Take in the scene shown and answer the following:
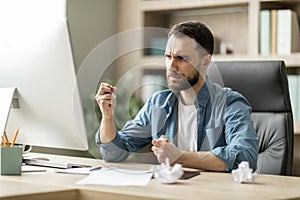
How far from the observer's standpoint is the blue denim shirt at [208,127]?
6.40 ft

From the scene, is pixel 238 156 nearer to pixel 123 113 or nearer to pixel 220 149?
pixel 220 149

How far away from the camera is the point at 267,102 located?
233cm

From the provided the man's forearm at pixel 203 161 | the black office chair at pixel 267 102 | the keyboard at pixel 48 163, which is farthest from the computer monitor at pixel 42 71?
the black office chair at pixel 267 102

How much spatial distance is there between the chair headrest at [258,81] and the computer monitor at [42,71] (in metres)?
0.69

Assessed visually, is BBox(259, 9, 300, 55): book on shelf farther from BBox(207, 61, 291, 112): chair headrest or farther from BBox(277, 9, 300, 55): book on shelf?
BBox(207, 61, 291, 112): chair headrest

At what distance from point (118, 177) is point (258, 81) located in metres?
0.87

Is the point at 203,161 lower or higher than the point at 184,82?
lower

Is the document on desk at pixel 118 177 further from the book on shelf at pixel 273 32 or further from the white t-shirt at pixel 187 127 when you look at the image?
the book on shelf at pixel 273 32

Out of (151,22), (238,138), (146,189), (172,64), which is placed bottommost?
(146,189)

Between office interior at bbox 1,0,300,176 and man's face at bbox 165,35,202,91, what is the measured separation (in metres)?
1.47

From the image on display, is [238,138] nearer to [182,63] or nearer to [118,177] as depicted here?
[182,63]

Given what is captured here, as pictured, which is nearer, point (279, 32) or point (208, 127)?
point (208, 127)

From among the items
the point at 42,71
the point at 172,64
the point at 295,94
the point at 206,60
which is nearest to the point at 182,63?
the point at 172,64

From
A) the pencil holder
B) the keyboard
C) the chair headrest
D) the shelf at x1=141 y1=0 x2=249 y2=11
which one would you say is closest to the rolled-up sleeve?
the chair headrest
